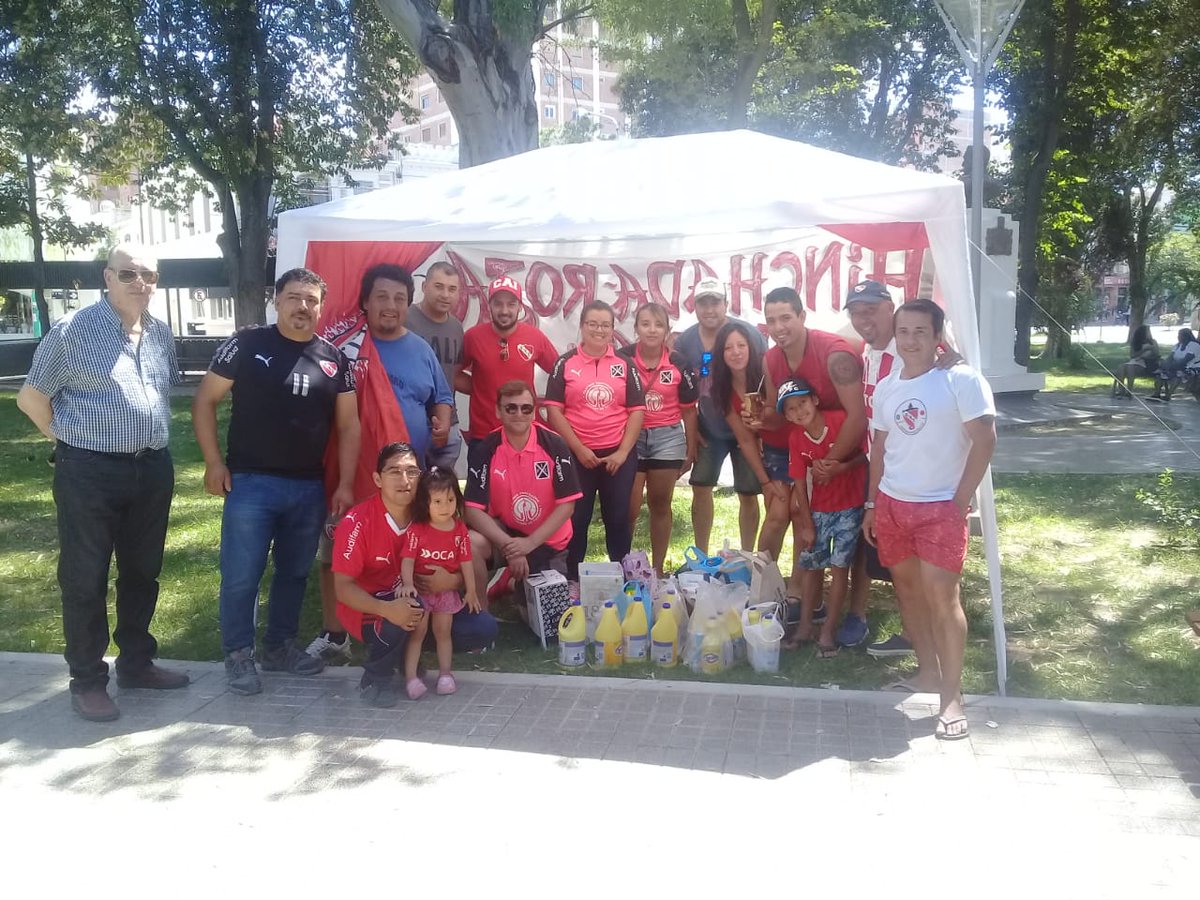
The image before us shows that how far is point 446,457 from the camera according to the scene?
533 cm

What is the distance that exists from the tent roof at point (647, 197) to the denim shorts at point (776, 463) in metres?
1.26

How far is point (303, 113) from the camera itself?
749 inches

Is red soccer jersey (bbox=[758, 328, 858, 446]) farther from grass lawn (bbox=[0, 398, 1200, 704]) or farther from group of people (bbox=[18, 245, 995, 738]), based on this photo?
grass lawn (bbox=[0, 398, 1200, 704])

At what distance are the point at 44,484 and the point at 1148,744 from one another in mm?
9787

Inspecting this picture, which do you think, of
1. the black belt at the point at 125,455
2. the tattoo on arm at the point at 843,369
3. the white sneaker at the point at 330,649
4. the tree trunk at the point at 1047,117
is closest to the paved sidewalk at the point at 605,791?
the white sneaker at the point at 330,649

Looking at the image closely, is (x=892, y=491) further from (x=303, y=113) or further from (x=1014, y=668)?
(x=303, y=113)

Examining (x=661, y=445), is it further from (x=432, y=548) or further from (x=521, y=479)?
(x=432, y=548)

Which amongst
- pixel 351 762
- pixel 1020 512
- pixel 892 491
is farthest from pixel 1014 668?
pixel 1020 512

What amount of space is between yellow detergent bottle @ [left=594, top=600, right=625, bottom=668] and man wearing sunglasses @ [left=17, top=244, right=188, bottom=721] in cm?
201

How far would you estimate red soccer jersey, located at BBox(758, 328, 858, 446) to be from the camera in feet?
16.4

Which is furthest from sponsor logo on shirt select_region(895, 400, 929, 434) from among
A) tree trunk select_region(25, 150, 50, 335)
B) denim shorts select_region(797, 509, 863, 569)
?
tree trunk select_region(25, 150, 50, 335)

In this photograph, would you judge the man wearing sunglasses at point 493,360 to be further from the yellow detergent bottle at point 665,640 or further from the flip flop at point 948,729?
the flip flop at point 948,729

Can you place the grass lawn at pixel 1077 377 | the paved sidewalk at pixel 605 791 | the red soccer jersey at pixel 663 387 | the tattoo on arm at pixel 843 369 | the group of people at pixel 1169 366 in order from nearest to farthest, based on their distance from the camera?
the paved sidewalk at pixel 605 791 → the tattoo on arm at pixel 843 369 → the red soccer jersey at pixel 663 387 → the group of people at pixel 1169 366 → the grass lawn at pixel 1077 377

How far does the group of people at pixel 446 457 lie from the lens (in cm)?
414
